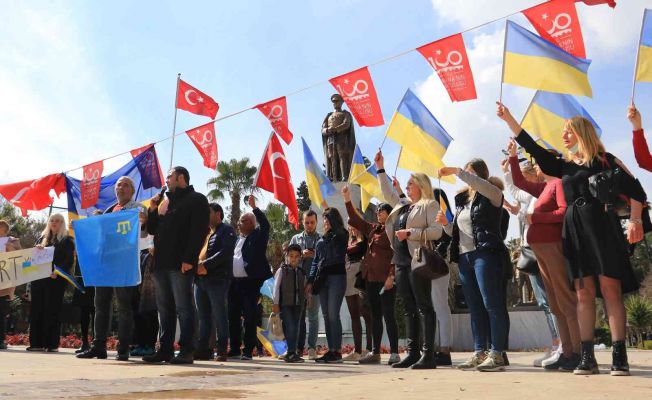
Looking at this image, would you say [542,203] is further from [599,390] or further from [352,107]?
[352,107]

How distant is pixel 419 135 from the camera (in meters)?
8.97

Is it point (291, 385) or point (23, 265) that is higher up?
point (23, 265)

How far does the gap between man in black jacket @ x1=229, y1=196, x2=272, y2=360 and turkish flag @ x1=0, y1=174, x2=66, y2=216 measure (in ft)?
16.2

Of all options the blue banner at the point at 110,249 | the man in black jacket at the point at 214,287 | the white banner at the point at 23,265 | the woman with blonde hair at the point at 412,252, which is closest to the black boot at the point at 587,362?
the woman with blonde hair at the point at 412,252

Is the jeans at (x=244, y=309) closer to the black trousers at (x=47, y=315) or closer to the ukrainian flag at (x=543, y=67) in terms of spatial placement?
the black trousers at (x=47, y=315)

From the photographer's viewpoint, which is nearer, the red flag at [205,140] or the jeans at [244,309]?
the jeans at [244,309]

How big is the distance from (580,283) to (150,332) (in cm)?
514

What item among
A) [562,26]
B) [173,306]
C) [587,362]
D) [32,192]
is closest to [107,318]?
[173,306]

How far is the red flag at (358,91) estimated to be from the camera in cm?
928

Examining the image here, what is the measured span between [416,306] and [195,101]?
6548 millimetres

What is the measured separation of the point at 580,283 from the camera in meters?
4.42

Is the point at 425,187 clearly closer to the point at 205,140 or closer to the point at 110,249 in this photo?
the point at 110,249

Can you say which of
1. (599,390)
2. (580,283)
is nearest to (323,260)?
(580,283)

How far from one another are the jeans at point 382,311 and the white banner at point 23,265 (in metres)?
4.64
